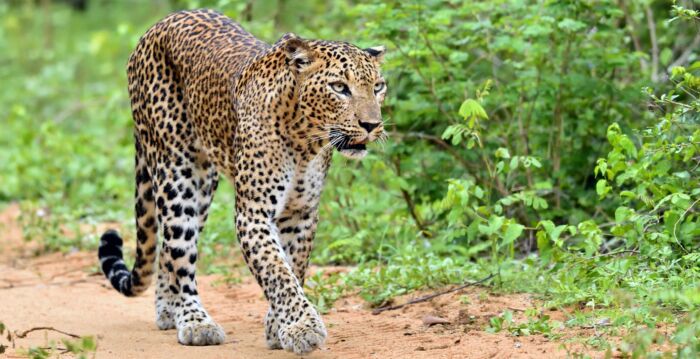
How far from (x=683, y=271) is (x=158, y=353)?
2886 millimetres

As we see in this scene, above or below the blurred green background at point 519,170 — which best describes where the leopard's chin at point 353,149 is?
above

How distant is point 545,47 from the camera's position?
829 cm

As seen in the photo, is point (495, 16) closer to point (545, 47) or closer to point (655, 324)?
point (545, 47)

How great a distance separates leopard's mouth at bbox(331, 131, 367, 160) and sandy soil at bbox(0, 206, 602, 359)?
3.49 feet

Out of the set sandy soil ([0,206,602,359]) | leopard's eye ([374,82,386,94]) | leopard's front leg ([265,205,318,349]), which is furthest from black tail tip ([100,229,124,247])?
leopard's eye ([374,82,386,94])

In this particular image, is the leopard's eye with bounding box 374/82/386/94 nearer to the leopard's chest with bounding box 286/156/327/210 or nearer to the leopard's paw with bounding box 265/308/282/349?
the leopard's chest with bounding box 286/156/327/210

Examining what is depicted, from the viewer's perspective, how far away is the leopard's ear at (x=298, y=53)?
6.35 meters

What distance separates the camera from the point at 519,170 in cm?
868

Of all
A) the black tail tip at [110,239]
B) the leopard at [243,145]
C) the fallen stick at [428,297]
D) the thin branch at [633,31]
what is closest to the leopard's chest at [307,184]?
the leopard at [243,145]

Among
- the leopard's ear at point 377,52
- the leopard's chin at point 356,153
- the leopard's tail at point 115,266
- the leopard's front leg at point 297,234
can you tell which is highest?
the leopard's ear at point 377,52

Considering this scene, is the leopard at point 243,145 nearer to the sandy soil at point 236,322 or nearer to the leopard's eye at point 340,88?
the leopard's eye at point 340,88

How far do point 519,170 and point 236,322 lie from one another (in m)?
2.55

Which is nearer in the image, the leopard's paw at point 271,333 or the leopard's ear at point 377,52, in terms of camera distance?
the leopard's paw at point 271,333

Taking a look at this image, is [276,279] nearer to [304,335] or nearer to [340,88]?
[304,335]
